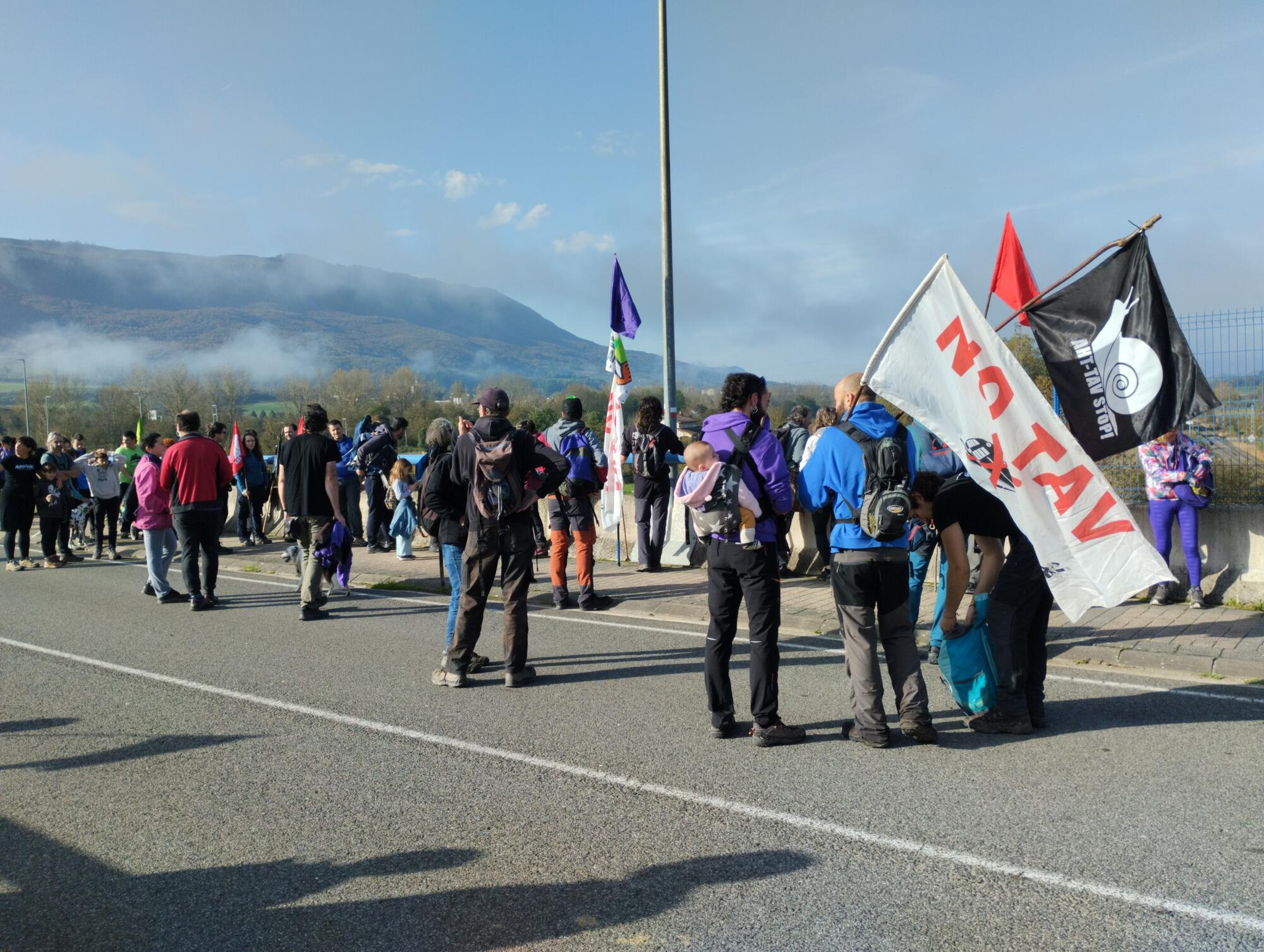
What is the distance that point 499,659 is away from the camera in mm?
7801

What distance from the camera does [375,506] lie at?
1505 cm

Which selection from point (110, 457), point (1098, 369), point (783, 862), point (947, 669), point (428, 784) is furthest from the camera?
point (110, 457)

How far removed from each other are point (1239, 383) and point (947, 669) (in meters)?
5.23

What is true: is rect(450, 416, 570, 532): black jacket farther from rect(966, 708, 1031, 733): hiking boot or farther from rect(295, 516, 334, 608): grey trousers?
rect(295, 516, 334, 608): grey trousers

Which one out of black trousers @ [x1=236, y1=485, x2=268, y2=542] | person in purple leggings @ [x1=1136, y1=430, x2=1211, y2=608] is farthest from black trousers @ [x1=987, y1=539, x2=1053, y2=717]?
black trousers @ [x1=236, y1=485, x2=268, y2=542]

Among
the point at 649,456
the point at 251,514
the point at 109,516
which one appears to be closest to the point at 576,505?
the point at 649,456

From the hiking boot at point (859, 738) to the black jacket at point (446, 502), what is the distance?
10.1 feet

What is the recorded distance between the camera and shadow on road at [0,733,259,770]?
533 cm

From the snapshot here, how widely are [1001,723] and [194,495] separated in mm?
8335

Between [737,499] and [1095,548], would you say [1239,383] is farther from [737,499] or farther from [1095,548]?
[737,499]

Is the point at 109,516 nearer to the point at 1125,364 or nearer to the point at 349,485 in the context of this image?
the point at 349,485

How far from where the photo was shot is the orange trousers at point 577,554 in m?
9.67

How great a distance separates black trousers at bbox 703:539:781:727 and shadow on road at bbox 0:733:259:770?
8.84 ft

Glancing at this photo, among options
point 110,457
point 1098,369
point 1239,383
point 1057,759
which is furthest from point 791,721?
point 110,457
